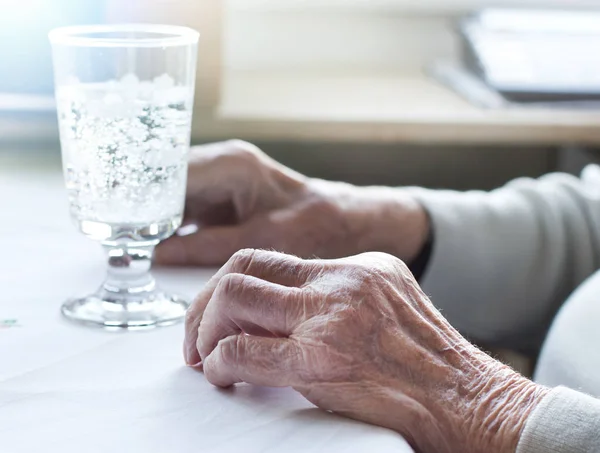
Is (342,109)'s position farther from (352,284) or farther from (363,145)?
(352,284)

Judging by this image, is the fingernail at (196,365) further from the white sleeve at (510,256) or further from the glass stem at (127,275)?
the white sleeve at (510,256)

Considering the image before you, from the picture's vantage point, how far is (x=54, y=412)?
634 mm

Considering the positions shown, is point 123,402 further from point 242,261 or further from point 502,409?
point 502,409

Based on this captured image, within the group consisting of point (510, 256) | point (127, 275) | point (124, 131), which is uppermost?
point (124, 131)

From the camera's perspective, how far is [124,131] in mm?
796

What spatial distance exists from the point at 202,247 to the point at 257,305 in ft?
1.25

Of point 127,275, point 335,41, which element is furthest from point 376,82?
point 127,275

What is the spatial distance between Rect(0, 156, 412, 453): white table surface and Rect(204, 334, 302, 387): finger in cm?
2

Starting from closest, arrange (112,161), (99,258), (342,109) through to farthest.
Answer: (112,161) → (99,258) → (342,109)

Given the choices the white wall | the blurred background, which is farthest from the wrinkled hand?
the white wall

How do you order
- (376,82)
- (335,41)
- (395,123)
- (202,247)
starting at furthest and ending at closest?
(335,41), (376,82), (395,123), (202,247)

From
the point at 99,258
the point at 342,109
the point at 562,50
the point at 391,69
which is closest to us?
the point at 99,258

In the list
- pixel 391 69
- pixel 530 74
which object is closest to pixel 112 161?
pixel 530 74

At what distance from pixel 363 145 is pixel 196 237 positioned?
705mm
